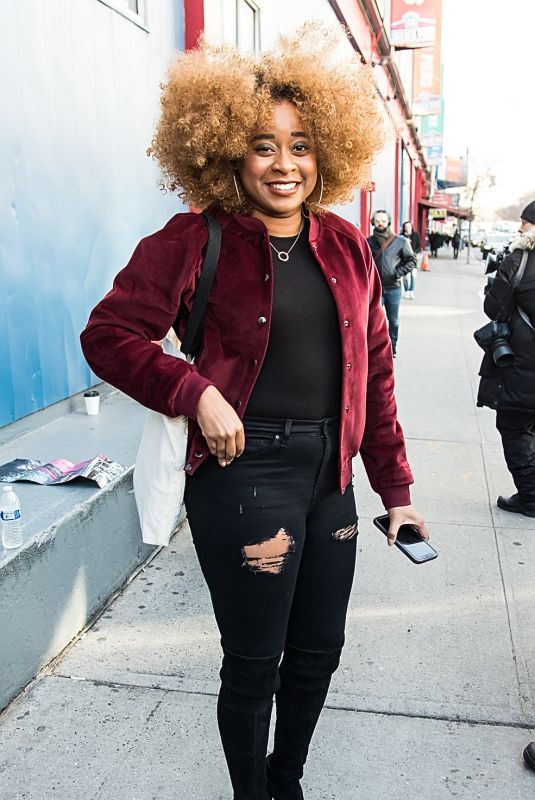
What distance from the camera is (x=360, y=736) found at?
269 cm

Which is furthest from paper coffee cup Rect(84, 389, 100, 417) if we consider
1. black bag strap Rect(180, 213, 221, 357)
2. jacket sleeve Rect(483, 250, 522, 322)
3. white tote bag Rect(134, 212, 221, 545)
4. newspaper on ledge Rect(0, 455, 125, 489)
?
A: black bag strap Rect(180, 213, 221, 357)

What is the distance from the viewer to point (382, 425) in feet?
7.41

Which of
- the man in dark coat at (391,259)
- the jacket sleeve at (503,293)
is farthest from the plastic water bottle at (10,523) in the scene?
the man in dark coat at (391,259)

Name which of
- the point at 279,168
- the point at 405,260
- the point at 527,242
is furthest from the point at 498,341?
the point at 405,260

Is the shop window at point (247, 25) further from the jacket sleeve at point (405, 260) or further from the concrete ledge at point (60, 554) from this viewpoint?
the concrete ledge at point (60, 554)

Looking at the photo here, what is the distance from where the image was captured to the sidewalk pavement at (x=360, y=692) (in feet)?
8.11

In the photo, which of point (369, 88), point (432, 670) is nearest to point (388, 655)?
point (432, 670)

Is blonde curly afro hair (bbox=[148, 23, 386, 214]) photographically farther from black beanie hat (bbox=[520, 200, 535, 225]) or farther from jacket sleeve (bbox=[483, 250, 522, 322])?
black beanie hat (bbox=[520, 200, 535, 225])

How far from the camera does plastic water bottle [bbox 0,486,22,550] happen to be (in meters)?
2.81

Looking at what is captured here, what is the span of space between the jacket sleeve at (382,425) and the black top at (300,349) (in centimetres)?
28

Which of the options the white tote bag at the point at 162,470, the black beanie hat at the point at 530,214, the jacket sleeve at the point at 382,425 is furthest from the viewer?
the black beanie hat at the point at 530,214

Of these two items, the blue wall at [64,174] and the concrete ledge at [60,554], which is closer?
the concrete ledge at [60,554]

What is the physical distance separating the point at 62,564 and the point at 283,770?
4.15 feet

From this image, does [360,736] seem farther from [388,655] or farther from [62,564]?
[62,564]
